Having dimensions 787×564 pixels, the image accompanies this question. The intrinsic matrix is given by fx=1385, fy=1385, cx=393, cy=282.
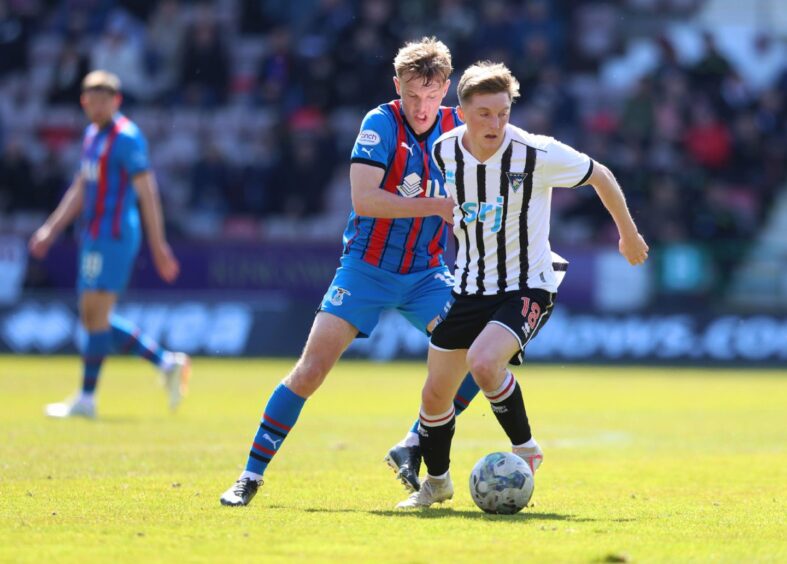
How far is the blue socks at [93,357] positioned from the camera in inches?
461

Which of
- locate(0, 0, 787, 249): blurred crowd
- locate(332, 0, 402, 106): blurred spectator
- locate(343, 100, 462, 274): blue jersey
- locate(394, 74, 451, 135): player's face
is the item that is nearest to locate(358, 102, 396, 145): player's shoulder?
locate(343, 100, 462, 274): blue jersey

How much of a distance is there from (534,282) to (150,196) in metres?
5.86

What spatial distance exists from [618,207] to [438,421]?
1383 mm

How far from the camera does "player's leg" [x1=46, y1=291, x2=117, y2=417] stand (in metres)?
11.7

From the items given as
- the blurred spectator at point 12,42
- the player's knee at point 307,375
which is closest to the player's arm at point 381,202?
the player's knee at point 307,375

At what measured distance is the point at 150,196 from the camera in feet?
38.8

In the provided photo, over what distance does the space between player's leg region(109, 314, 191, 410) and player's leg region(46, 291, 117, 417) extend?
0.82 ft

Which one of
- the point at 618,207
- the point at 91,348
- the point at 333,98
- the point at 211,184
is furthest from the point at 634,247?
the point at 333,98

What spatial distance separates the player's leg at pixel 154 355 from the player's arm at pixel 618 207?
21.5 feet

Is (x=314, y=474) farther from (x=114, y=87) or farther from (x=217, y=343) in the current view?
(x=217, y=343)

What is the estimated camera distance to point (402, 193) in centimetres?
718

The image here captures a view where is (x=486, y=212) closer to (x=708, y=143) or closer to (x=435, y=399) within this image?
(x=435, y=399)

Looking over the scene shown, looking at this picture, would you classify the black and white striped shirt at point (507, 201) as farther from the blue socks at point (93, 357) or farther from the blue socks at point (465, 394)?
the blue socks at point (93, 357)

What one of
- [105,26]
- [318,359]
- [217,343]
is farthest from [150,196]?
[105,26]
